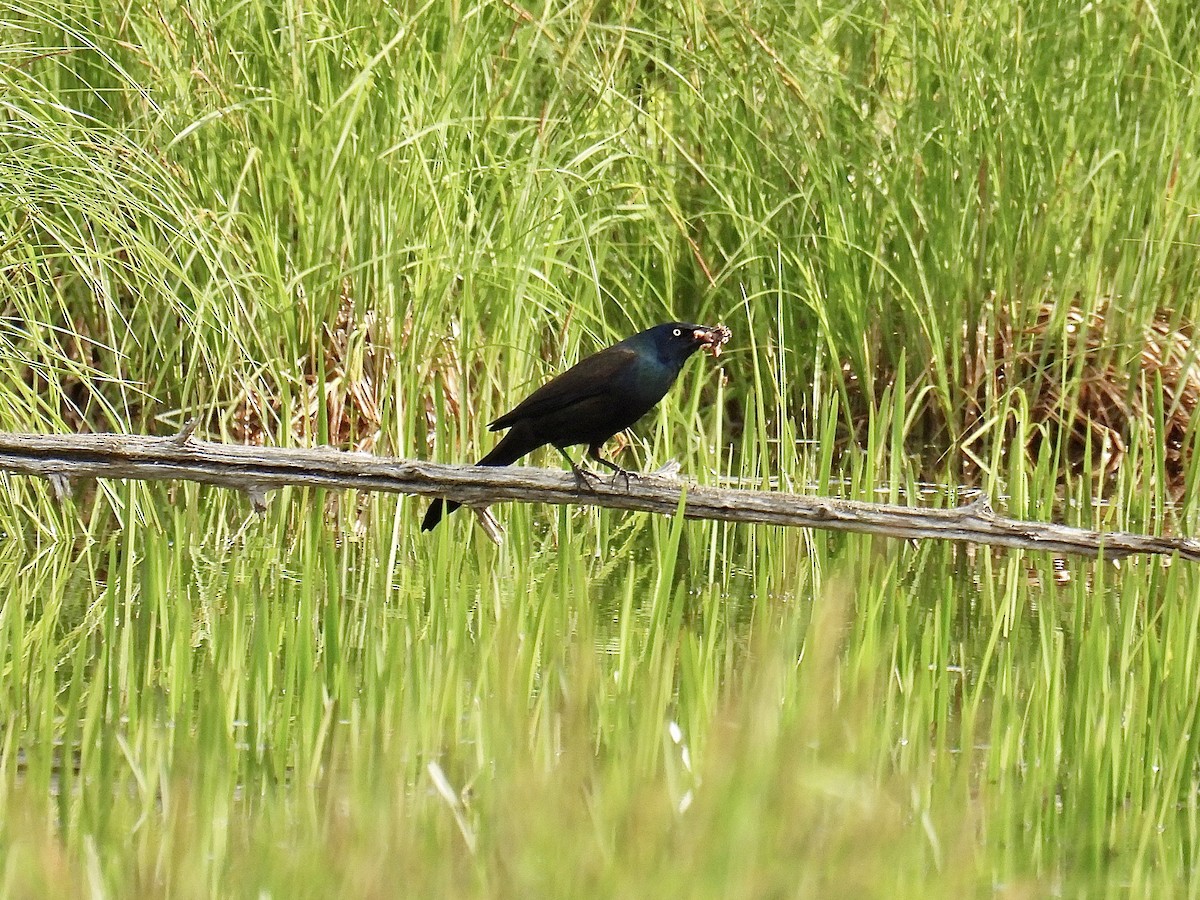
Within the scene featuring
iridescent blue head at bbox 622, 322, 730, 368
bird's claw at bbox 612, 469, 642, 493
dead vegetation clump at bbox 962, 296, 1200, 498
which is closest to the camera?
bird's claw at bbox 612, 469, 642, 493

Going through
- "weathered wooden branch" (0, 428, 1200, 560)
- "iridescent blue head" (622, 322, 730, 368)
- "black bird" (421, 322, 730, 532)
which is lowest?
"weathered wooden branch" (0, 428, 1200, 560)

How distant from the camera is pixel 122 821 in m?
1.83

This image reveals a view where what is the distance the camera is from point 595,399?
3.50m

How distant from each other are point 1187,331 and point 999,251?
2.36ft

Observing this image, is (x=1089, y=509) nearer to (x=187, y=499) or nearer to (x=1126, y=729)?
(x=1126, y=729)

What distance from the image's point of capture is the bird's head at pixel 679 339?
142 inches

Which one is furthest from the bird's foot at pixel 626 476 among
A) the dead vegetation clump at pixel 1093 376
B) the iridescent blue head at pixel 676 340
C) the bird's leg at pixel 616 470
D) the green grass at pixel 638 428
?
the dead vegetation clump at pixel 1093 376

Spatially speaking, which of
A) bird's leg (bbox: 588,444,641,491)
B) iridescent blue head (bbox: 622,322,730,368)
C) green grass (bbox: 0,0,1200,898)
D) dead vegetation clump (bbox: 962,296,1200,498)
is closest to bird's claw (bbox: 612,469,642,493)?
bird's leg (bbox: 588,444,641,491)

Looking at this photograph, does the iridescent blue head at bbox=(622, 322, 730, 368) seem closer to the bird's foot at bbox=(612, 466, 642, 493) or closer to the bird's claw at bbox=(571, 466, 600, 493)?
the bird's foot at bbox=(612, 466, 642, 493)

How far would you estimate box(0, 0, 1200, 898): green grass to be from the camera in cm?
189

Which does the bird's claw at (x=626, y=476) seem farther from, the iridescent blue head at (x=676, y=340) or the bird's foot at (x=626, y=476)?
the iridescent blue head at (x=676, y=340)

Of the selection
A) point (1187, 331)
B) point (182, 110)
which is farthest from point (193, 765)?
point (1187, 331)

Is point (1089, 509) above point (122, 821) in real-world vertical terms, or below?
above

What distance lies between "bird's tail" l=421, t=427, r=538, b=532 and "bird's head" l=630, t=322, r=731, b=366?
0.32 metres
